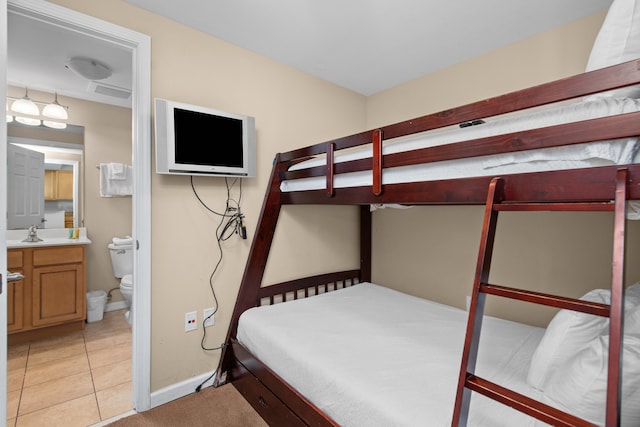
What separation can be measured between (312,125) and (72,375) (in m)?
2.73

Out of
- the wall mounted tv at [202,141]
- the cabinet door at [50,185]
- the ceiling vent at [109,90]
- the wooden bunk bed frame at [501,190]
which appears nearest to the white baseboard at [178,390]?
the wooden bunk bed frame at [501,190]

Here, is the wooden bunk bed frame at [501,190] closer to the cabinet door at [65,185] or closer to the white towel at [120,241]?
the white towel at [120,241]

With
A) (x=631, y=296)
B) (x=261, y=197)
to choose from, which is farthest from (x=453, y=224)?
(x=261, y=197)

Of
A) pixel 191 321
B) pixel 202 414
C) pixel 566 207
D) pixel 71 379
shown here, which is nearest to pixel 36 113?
pixel 71 379

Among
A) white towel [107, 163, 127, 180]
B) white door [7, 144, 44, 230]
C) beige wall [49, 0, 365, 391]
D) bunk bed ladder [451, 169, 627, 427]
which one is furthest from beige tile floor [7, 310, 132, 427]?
bunk bed ladder [451, 169, 627, 427]

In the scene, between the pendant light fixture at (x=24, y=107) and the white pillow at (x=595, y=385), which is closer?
the white pillow at (x=595, y=385)

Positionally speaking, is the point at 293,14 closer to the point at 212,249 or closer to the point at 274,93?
the point at 274,93

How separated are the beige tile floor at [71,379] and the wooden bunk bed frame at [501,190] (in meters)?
0.94

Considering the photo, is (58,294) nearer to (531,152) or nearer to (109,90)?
(109,90)

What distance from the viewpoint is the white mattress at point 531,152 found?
878mm

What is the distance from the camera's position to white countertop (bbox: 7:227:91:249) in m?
2.68

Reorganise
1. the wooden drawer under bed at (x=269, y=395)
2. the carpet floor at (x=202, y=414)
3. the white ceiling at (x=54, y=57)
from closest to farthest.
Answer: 1. the wooden drawer under bed at (x=269, y=395)
2. the carpet floor at (x=202, y=414)
3. the white ceiling at (x=54, y=57)

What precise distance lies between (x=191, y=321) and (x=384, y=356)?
1339 mm

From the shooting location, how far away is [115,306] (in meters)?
3.57
